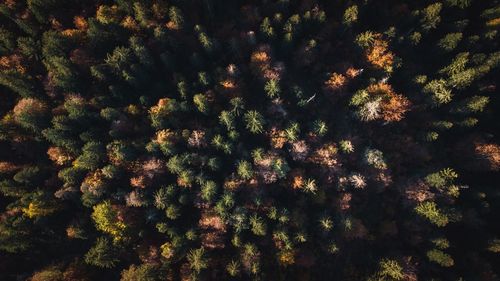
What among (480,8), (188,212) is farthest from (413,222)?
(480,8)

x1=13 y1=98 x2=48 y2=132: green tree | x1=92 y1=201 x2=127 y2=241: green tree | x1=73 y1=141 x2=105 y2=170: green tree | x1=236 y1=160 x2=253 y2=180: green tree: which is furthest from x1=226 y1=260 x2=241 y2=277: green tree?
x1=13 y1=98 x2=48 y2=132: green tree

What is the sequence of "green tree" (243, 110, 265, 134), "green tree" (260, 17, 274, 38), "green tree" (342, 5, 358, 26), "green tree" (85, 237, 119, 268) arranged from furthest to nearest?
"green tree" (342, 5, 358, 26) < "green tree" (260, 17, 274, 38) < "green tree" (243, 110, 265, 134) < "green tree" (85, 237, 119, 268)

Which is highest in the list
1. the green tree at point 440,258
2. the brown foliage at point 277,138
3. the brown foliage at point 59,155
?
the brown foliage at point 277,138

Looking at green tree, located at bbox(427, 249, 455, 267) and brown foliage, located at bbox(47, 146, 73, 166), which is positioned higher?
brown foliage, located at bbox(47, 146, 73, 166)

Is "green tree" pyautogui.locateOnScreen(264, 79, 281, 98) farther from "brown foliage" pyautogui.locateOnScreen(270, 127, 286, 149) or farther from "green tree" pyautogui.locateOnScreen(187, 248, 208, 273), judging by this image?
"green tree" pyautogui.locateOnScreen(187, 248, 208, 273)

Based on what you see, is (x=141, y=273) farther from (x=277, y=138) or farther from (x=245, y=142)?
(x=277, y=138)

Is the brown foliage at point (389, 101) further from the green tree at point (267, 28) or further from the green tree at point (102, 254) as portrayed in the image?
the green tree at point (102, 254)

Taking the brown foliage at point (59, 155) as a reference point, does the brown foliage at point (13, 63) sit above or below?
above

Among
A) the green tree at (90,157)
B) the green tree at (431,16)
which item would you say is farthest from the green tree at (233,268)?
the green tree at (431,16)
